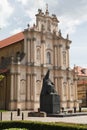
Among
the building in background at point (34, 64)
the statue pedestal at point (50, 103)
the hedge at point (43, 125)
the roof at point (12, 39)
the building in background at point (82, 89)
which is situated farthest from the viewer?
the building in background at point (82, 89)

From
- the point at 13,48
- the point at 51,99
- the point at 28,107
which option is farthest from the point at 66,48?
the point at 51,99

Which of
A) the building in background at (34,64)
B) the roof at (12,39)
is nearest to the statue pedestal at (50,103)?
the building in background at (34,64)

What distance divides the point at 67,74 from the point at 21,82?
12.2 m

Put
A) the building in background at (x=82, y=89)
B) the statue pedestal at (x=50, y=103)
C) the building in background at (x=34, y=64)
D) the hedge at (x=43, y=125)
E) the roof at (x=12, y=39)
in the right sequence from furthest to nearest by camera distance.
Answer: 1. the building in background at (x=82, y=89)
2. the roof at (x=12, y=39)
3. the building in background at (x=34, y=64)
4. the statue pedestal at (x=50, y=103)
5. the hedge at (x=43, y=125)

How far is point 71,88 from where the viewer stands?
211ft

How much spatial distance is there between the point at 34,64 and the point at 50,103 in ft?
70.2

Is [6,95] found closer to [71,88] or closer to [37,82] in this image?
[37,82]

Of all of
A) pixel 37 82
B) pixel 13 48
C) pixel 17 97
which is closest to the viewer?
pixel 17 97

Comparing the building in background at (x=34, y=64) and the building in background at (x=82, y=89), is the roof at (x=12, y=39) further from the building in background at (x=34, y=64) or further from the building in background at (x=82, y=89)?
the building in background at (x=82, y=89)

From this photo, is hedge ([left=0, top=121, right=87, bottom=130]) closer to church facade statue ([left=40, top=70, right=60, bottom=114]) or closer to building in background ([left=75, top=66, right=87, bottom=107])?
church facade statue ([left=40, top=70, right=60, bottom=114])

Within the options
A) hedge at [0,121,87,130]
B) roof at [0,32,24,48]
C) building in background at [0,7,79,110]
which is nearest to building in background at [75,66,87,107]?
building in background at [0,7,79,110]

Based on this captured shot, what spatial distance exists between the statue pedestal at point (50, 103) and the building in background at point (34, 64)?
56.9 feet

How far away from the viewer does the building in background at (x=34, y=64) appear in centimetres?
5403

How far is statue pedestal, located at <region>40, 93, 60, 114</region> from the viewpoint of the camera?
35719 millimetres
